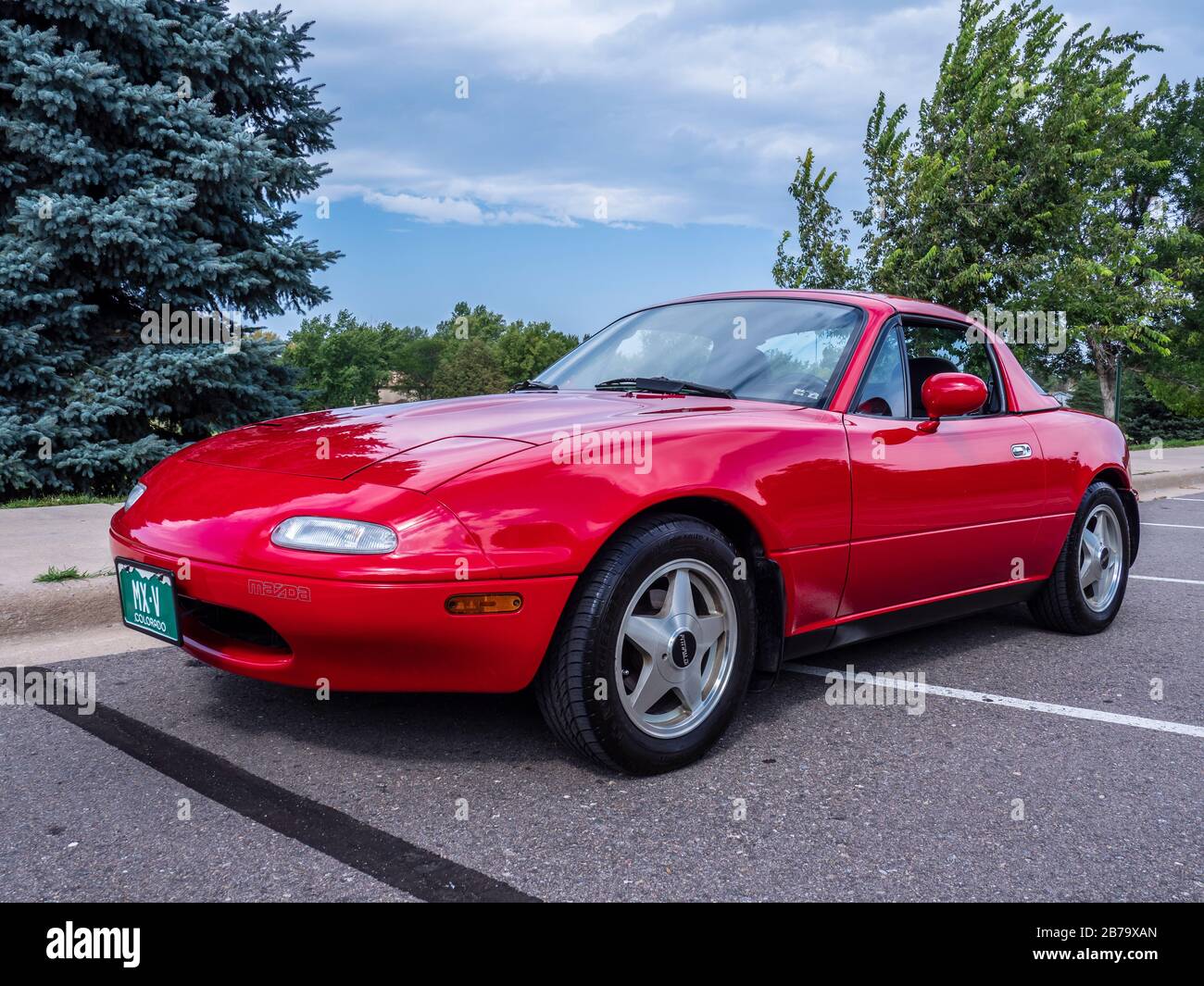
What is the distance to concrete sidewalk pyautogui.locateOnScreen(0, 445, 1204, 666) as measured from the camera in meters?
4.14

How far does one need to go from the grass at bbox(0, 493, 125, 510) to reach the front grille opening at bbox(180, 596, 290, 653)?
201 inches

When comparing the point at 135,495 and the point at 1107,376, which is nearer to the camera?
the point at 135,495

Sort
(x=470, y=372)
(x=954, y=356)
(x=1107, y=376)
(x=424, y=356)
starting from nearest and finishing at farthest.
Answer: (x=954, y=356) → (x=1107, y=376) → (x=470, y=372) → (x=424, y=356)

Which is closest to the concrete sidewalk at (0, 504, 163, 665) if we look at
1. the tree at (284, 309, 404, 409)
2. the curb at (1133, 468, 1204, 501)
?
the curb at (1133, 468, 1204, 501)

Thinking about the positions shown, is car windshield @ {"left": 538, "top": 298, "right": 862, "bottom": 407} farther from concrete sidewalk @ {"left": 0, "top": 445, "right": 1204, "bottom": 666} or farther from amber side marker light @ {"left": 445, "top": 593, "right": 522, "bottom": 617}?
concrete sidewalk @ {"left": 0, "top": 445, "right": 1204, "bottom": 666}

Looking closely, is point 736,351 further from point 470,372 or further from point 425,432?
point 470,372

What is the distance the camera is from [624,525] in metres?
2.73

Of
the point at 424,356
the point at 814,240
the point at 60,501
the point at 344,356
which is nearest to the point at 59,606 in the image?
the point at 60,501

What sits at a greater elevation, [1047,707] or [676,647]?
[676,647]

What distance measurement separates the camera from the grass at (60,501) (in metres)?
7.38

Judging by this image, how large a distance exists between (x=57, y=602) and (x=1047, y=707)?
13.1 feet

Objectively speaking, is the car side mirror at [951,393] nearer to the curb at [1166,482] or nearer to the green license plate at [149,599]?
the green license plate at [149,599]
